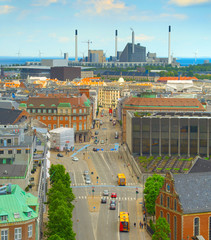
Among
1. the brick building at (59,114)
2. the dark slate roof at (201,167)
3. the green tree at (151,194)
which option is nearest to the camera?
the green tree at (151,194)

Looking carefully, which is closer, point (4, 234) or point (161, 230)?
point (4, 234)

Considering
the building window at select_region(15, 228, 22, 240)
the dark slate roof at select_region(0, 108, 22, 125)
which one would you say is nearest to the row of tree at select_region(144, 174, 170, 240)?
the building window at select_region(15, 228, 22, 240)

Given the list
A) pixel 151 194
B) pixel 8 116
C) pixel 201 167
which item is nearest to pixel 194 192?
pixel 151 194

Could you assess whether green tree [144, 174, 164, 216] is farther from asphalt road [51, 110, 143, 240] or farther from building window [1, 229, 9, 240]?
building window [1, 229, 9, 240]

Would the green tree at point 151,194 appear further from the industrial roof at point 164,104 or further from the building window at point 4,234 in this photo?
the industrial roof at point 164,104

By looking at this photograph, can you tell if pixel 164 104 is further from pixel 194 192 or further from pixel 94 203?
pixel 194 192

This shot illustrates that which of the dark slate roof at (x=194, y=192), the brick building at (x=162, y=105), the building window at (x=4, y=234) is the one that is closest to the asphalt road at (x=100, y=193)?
the dark slate roof at (x=194, y=192)
